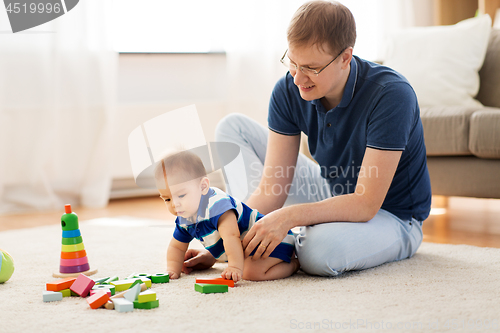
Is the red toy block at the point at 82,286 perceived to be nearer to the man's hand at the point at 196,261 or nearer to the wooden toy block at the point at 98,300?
the wooden toy block at the point at 98,300

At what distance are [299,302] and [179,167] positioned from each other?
14.6 inches

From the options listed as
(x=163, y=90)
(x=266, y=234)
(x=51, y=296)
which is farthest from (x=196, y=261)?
(x=163, y=90)

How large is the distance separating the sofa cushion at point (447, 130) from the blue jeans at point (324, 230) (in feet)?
1.84

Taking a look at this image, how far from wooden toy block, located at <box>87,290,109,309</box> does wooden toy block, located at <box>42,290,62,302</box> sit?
10cm

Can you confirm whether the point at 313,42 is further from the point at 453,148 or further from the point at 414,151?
the point at 453,148

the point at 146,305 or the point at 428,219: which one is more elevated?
the point at 146,305

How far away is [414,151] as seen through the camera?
1.27 m

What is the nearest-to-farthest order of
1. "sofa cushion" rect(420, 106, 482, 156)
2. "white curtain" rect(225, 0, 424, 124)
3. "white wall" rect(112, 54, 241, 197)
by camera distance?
"sofa cushion" rect(420, 106, 482, 156) → "white wall" rect(112, 54, 241, 197) → "white curtain" rect(225, 0, 424, 124)

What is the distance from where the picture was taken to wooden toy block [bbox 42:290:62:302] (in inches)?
40.9

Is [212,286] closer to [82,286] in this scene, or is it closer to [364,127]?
[82,286]

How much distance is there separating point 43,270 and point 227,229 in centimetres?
55

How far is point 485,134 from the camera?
174cm

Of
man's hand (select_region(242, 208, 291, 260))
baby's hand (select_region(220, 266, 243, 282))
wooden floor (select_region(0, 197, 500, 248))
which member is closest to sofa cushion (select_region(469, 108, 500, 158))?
wooden floor (select_region(0, 197, 500, 248))

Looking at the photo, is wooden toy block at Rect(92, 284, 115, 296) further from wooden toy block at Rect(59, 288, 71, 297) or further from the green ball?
the green ball
